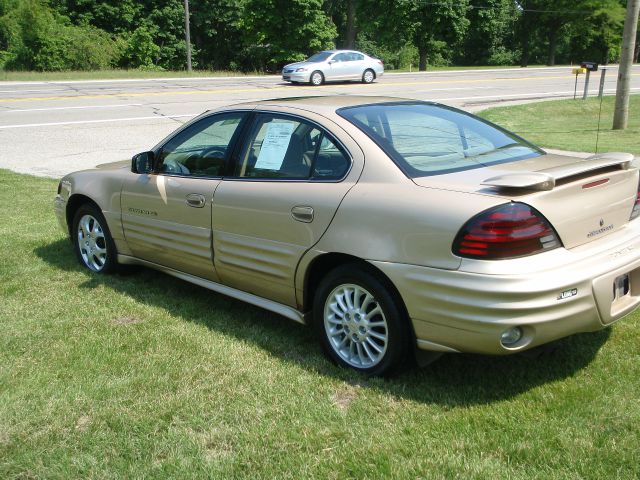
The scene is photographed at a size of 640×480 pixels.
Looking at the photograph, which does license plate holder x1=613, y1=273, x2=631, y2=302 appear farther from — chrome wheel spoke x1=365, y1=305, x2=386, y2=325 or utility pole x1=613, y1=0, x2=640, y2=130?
utility pole x1=613, y1=0, x2=640, y2=130

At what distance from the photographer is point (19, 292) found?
5371 mm

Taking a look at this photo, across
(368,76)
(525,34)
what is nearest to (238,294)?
(368,76)

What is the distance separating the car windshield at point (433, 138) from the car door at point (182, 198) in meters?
1.01

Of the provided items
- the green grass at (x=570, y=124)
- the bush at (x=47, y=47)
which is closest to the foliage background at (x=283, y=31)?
the bush at (x=47, y=47)

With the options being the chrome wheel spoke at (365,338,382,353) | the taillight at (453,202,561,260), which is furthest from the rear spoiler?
the chrome wheel spoke at (365,338,382,353)

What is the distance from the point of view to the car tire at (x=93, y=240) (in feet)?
18.4

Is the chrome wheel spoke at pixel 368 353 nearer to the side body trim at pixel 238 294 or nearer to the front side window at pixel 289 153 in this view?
the side body trim at pixel 238 294

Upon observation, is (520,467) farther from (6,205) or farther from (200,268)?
(6,205)

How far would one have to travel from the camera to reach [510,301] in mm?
3094

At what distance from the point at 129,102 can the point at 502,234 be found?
69.3 feet

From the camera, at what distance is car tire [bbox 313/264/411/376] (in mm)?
3516

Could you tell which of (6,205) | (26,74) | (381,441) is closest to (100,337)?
(381,441)

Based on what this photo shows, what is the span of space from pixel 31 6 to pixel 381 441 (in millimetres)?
43947

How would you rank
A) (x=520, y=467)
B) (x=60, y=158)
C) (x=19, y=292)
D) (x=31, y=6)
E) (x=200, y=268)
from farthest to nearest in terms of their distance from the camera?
(x=31, y=6), (x=60, y=158), (x=19, y=292), (x=200, y=268), (x=520, y=467)
